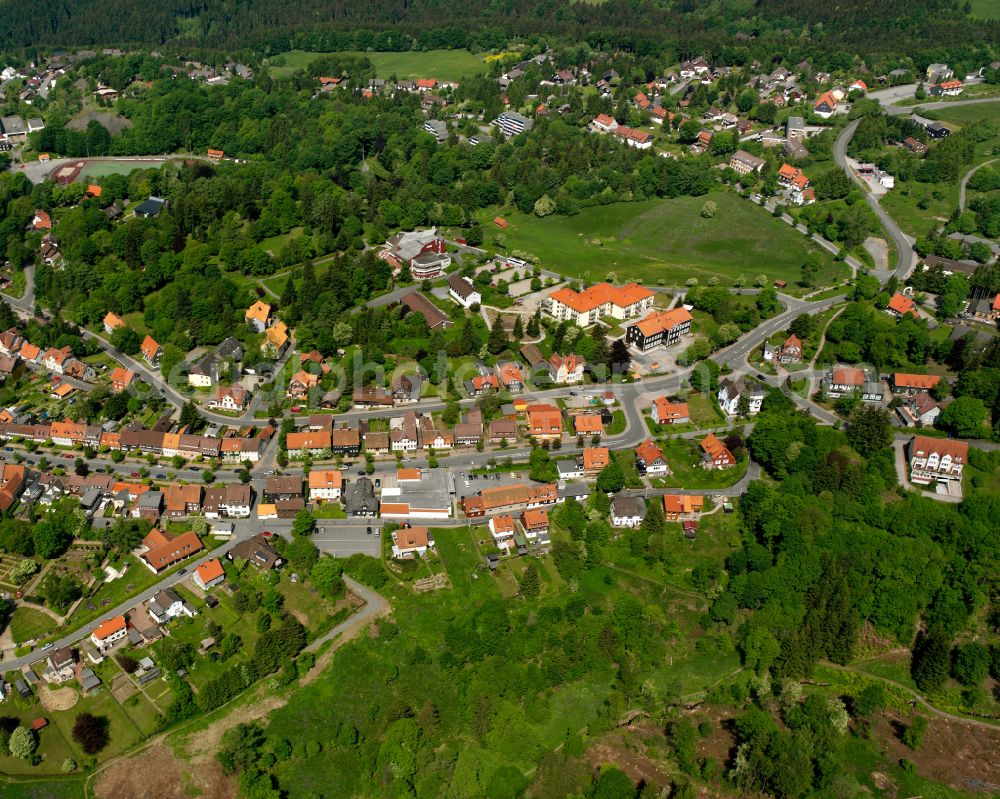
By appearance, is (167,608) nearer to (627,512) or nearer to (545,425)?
(545,425)

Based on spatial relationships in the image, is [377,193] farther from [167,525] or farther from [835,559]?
[835,559]

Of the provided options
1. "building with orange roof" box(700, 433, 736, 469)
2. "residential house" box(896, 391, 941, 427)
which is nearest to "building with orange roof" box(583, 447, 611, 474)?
"building with orange roof" box(700, 433, 736, 469)

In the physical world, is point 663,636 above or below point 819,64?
below

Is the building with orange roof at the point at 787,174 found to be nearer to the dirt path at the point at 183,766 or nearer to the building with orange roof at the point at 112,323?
the building with orange roof at the point at 112,323

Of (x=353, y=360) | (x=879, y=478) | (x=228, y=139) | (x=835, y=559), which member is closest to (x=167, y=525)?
(x=353, y=360)

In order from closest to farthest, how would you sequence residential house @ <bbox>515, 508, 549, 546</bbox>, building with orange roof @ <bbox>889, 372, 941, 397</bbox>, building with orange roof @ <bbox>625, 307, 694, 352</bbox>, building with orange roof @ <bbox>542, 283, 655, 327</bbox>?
residential house @ <bbox>515, 508, 549, 546</bbox> < building with orange roof @ <bbox>889, 372, 941, 397</bbox> < building with orange roof @ <bbox>625, 307, 694, 352</bbox> < building with orange roof @ <bbox>542, 283, 655, 327</bbox>

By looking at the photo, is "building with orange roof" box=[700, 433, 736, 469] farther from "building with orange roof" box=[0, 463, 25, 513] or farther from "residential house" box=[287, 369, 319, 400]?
"building with orange roof" box=[0, 463, 25, 513]
